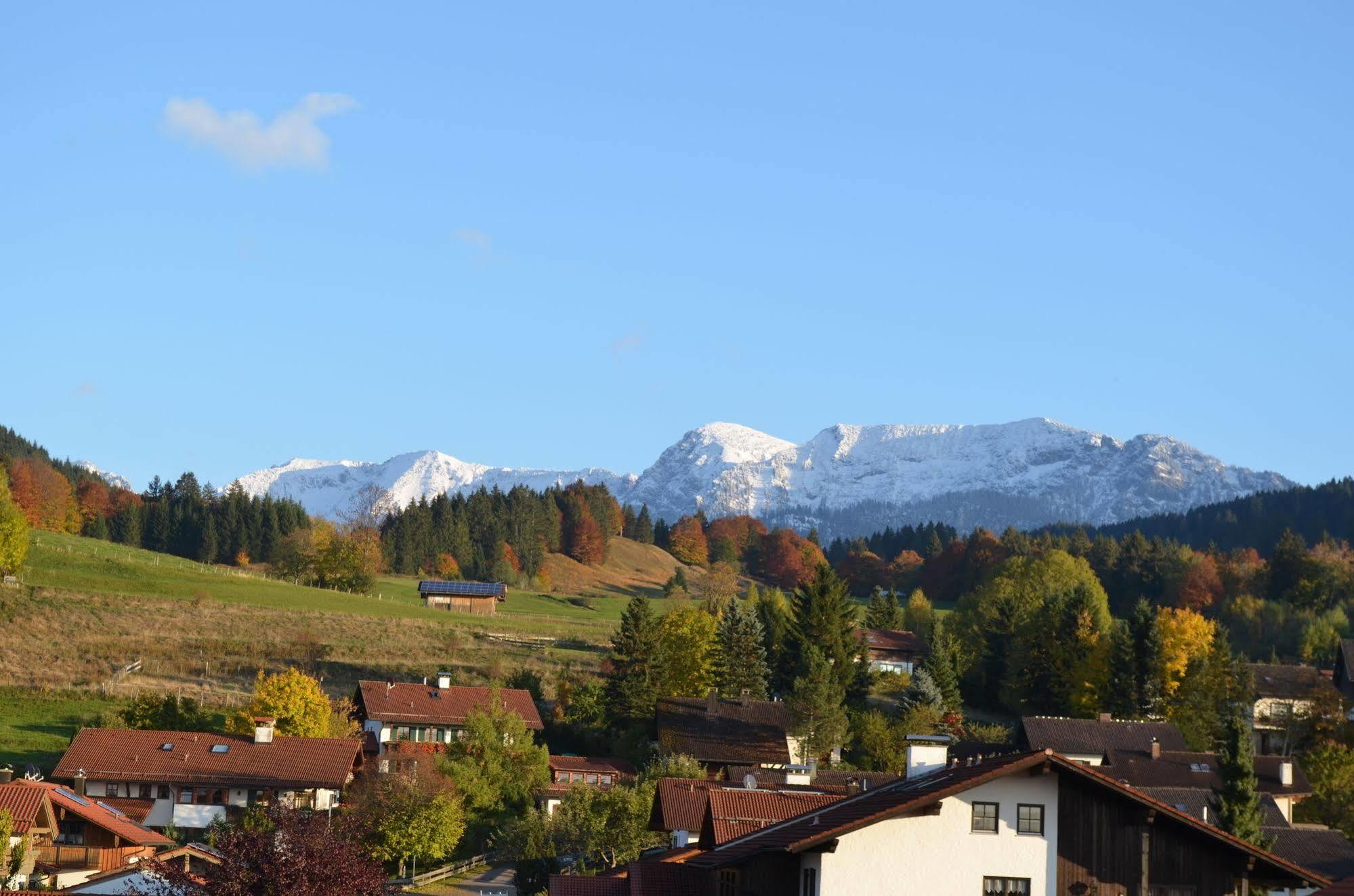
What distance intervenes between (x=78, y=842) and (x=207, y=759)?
16532 mm

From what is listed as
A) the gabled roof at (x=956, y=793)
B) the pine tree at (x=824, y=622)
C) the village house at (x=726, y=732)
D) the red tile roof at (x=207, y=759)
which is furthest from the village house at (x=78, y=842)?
the pine tree at (x=824, y=622)

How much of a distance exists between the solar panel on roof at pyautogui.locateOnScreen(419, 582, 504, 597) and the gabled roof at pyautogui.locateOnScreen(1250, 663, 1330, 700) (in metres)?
80.1

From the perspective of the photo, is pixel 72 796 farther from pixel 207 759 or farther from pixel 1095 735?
pixel 1095 735

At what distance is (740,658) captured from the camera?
4338 inches

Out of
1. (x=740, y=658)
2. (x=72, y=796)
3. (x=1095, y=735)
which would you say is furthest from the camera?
(x=740, y=658)

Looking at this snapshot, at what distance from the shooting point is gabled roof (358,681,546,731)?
9194cm

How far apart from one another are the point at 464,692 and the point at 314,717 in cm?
981

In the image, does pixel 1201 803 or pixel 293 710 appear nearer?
pixel 1201 803

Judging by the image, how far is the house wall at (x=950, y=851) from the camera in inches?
1287

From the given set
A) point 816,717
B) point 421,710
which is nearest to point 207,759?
point 421,710

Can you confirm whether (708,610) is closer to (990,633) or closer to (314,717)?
(990,633)

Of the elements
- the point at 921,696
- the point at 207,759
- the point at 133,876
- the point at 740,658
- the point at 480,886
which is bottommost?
the point at 480,886

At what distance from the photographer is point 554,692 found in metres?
110

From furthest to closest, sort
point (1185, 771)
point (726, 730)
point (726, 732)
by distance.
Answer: point (726, 730) < point (726, 732) < point (1185, 771)
